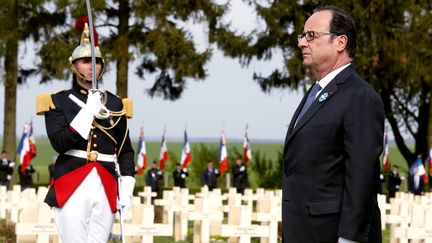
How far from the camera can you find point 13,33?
34.0 meters

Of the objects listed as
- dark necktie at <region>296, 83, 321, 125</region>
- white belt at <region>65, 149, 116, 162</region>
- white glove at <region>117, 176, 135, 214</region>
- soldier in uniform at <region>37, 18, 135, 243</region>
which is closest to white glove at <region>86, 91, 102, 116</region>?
soldier in uniform at <region>37, 18, 135, 243</region>

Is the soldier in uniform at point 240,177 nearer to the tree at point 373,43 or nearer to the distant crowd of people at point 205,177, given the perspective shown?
the distant crowd of people at point 205,177

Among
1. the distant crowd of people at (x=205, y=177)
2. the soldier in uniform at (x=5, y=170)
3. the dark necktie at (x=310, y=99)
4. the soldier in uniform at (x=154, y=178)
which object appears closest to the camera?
the dark necktie at (x=310, y=99)

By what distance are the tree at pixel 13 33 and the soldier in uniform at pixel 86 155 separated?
27.7m

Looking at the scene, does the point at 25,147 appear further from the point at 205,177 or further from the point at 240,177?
the point at 240,177

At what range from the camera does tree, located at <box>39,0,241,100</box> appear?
33.4 meters

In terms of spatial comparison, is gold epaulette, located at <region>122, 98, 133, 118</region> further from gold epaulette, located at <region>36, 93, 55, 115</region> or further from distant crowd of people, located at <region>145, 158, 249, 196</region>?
distant crowd of people, located at <region>145, 158, 249, 196</region>

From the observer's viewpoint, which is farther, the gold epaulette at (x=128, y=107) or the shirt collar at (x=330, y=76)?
the gold epaulette at (x=128, y=107)

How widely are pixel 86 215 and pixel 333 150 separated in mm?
2477

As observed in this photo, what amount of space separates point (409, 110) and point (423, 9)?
5.82 meters

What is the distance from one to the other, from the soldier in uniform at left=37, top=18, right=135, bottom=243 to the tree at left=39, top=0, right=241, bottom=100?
26.0 metres

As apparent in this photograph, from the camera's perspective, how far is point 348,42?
447 centimetres

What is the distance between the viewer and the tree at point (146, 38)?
3338 centimetres

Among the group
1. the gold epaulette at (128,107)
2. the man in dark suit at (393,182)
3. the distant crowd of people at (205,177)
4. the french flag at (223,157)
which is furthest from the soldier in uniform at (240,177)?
the gold epaulette at (128,107)
